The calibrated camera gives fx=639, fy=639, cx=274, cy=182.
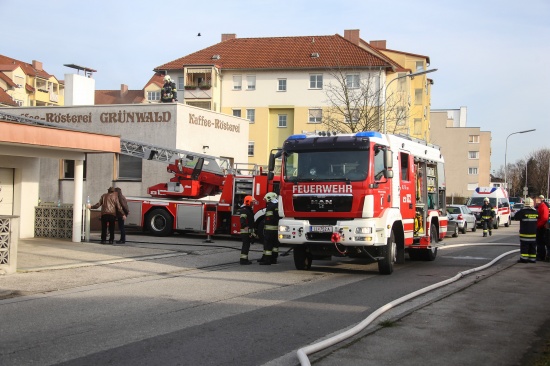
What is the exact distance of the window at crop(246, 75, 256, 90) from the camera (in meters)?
63.1

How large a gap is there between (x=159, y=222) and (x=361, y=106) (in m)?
19.5

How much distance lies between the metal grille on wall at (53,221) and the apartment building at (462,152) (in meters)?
81.8

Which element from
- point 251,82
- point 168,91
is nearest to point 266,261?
point 168,91

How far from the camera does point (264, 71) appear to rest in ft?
206

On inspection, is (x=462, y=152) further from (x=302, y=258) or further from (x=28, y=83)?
(x=302, y=258)

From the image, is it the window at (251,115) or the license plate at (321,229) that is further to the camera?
the window at (251,115)

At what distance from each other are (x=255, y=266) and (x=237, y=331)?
25.8 ft

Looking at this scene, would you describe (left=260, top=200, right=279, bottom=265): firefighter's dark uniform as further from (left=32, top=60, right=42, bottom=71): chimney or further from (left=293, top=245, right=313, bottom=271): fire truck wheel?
(left=32, top=60, right=42, bottom=71): chimney

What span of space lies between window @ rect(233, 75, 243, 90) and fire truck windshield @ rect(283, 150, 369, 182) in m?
50.7

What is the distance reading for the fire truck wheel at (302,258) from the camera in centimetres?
1461

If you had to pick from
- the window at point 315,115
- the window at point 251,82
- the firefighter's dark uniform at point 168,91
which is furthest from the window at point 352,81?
the firefighter's dark uniform at point 168,91

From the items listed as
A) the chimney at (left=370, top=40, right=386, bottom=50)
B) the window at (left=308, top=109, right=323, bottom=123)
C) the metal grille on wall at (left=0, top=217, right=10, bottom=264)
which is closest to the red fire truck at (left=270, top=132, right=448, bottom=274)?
the metal grille on wall at (left=0, top=217, right=10, bottom=264)

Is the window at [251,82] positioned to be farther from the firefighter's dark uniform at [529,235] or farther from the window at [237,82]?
the firefighter's dark uniform at [529,235]

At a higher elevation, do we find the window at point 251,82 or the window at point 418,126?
the window at point 251,82
